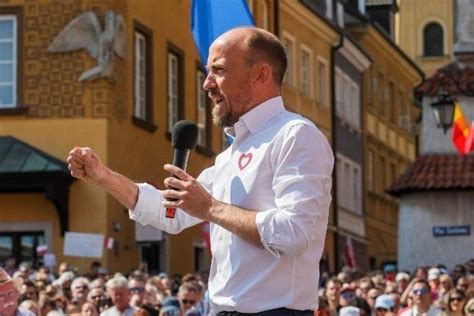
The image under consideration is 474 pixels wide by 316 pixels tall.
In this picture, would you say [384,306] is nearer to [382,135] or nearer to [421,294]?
[421,294]

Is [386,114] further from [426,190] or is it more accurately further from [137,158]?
[137,158]

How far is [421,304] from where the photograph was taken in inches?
716

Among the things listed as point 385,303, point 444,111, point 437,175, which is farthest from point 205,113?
point 385,303

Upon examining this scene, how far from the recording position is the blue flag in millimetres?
14555

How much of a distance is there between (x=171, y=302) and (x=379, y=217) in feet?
147

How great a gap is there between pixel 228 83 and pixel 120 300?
11.0 m

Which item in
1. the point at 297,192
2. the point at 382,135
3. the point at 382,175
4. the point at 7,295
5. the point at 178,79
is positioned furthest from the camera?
the point at 382,135

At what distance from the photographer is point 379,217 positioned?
6050 cm

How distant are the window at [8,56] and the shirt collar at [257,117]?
25654 millimetres

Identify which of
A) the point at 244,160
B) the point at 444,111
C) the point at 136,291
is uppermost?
the point at 444,111

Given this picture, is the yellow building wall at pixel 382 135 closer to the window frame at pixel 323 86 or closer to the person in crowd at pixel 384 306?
the window frame at pixel 323 86

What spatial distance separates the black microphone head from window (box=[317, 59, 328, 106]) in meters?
45.4

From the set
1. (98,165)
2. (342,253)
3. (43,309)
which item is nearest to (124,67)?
(43,309)

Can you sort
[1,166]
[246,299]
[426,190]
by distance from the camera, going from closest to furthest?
[246,299] → [1,166] → [426,190]
